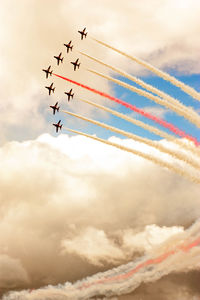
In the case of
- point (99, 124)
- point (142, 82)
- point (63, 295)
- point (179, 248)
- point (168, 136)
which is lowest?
point (63, 295)

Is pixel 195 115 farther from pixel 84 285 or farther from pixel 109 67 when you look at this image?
pixel 84 285

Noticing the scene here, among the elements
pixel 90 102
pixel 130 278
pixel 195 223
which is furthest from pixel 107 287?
pixel 90 102

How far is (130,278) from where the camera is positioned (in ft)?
401

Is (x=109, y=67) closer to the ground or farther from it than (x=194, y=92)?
farther from it

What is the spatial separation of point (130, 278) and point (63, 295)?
74.6 feet

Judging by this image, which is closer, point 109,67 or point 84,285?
point 109,67

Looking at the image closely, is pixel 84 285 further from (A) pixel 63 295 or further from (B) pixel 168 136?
(B) pixel 168 136

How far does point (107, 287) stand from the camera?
122 meters

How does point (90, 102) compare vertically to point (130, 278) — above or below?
above

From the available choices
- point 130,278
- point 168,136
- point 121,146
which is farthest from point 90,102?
point 130,278

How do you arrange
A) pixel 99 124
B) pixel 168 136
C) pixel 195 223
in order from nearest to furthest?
pixel 168 136
pixel 99 124
pixel 195 223

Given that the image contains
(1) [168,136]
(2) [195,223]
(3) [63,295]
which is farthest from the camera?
(3) [63,295]

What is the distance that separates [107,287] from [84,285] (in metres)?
9.47

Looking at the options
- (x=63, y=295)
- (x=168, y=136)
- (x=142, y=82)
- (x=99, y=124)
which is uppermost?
(x=142, y=82)
